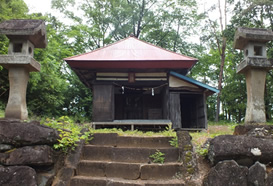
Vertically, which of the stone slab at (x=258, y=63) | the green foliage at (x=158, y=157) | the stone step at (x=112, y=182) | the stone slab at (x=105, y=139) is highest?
the stone slab at (x=258, y=63)

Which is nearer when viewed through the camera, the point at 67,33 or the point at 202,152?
the point at 202,152

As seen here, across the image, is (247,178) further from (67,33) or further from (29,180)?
(67,33)

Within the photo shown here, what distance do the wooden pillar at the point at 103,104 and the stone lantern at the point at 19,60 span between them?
13.0ft

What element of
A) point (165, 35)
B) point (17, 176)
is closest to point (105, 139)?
point (17, 176)

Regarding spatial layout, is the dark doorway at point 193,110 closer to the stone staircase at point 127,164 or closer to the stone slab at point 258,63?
the stone slab at point 258,63

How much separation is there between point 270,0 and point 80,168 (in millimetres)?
17319

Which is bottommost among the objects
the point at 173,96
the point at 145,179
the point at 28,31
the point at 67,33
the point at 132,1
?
the point at 145,179

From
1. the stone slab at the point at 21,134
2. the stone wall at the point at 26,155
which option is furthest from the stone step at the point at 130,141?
the stone slab at the point at 21,134

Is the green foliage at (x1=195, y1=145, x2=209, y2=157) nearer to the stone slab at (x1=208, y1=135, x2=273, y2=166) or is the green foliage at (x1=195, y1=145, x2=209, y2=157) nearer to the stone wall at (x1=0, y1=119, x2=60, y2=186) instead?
the stone slab at (x1=208, y1=135, x2=273, y2=166)

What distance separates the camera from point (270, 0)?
15.8 m

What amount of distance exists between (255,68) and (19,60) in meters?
6.34

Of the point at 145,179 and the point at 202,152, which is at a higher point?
the point at 202,152

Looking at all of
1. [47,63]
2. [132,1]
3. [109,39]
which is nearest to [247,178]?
[47,63]

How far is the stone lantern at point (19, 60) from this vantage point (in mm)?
5711
